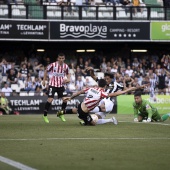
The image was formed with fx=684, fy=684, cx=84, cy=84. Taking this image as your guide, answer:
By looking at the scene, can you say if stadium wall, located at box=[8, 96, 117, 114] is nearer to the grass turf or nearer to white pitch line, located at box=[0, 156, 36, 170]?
the grass turf

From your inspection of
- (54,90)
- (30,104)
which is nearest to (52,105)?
(30,104)

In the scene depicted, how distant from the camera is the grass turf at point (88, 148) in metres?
9.86

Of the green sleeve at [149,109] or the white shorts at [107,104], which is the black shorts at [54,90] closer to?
the white shorts at [107,104]

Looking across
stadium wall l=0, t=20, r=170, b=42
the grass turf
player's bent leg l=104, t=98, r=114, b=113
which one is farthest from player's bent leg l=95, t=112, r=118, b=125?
stadium wall l=0, t=20, r=170, b=42

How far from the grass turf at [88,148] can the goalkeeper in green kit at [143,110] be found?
12.4 feet

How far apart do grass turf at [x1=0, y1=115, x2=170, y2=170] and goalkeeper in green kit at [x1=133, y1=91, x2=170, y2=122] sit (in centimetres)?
377

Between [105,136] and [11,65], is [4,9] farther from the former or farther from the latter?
[105,136]

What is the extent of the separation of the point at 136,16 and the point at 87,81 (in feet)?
19.1

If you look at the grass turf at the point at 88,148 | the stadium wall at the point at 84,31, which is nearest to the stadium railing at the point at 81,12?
the stadium wall at the point at 84,31

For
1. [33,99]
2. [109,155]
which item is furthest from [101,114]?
[33,99]

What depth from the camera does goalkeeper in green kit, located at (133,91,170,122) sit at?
21089 mm

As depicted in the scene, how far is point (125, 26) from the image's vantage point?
39.3 m

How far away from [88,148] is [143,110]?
369 inches

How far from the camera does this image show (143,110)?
70.4ft
